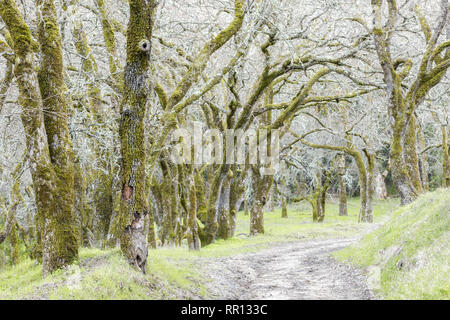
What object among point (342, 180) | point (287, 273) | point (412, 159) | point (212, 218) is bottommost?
point (287, 273)

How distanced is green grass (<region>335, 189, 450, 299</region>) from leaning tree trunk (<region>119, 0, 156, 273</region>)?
443cm

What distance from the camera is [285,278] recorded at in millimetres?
10453

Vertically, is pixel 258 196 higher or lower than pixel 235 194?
lower

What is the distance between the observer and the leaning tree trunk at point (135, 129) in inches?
306

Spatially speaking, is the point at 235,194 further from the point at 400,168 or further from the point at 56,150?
the point at 56,150

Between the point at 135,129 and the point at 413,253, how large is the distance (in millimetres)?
5565

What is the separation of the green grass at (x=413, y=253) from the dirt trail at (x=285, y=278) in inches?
17.7

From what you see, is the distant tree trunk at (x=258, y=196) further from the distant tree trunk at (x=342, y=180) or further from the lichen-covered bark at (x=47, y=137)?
the lichen-covered bark at (x=47, y=137)

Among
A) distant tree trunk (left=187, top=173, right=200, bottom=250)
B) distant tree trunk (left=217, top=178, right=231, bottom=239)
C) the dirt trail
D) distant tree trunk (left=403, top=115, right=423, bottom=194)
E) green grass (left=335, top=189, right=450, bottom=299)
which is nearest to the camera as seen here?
green grass (left=335, top=189, right=450, bottom=299)

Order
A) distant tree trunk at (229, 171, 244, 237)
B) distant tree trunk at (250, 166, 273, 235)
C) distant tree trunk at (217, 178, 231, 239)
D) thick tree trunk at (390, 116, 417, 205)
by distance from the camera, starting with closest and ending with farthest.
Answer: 1. thick tree trunk at (390, 116, 417, 205)
2. distant tree trunk at (217, 178, 231, 239)
3. distant tree trunk at (229, 171, 244, 237)
4. distant tree trunk at (250, 166, 273, 235)

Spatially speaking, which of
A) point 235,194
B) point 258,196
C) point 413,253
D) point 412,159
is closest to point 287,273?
point 413,253

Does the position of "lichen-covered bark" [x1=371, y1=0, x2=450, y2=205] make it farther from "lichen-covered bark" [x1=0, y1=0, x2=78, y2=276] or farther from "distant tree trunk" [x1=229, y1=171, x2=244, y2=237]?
"lichen-covered bark" [x1=0, y1=0, x2=78, y2=276]

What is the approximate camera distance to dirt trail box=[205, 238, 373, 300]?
8506 millimetres

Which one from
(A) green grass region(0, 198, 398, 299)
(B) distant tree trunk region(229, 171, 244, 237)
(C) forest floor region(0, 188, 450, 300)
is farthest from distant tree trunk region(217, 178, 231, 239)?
(A) green grass region(0, 198, 398, 299)
